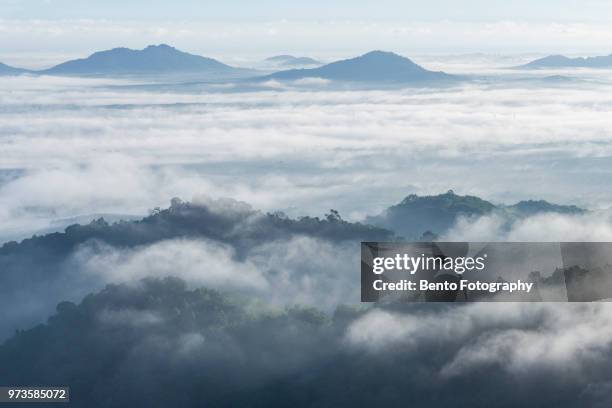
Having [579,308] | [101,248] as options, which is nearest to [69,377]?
[101,248]

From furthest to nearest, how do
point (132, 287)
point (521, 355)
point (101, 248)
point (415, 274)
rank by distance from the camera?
point (101, 248), point (132, 287), point (521, 355), point (415, 274)

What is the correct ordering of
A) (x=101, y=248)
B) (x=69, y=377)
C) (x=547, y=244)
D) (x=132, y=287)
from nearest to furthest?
(x=69, y=377)
(x=132, y=287)
(x=547, y=244)
(x=101, y=248)

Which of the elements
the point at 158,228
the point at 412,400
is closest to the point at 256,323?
the point at 412,400

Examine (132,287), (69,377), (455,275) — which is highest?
(455,275)

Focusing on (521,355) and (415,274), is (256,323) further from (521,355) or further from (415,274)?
(415,274)

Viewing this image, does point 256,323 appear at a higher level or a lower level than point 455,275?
lower

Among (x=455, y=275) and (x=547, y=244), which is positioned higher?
(x=455, y=275)

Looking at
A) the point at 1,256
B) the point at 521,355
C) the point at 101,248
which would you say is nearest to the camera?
the point at 521,355

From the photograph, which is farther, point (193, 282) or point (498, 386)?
point (193, 282)

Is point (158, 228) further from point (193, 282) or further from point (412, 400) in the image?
point (412, 400)
